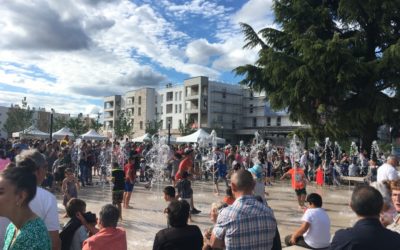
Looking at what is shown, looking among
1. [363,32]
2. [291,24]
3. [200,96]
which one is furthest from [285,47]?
[200,96]

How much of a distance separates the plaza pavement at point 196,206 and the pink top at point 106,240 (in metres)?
3.75

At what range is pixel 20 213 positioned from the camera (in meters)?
2.50

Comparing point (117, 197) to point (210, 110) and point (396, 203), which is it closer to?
point (396, 203)

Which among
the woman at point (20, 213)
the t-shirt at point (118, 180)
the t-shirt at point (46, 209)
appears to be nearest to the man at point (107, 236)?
the t-shirt at point (46, 209)

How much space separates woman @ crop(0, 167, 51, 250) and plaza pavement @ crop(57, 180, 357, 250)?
551cm

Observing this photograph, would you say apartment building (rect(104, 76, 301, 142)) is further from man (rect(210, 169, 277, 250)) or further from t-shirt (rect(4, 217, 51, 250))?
t-shirt (rect(4, 217, 51, 250))

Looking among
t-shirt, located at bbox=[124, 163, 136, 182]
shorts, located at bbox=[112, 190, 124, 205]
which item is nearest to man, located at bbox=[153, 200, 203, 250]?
shorts, located at bbox=[112, 190, 124, 205]

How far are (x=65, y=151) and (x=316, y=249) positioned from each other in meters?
11.1

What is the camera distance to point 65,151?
14844mm

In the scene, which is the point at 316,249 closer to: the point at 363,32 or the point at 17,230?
the point at 17,230

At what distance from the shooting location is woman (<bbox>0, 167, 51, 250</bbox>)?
94.8 inches

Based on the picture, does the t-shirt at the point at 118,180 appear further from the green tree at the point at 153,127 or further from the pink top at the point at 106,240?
the green tree at the point at 153,127

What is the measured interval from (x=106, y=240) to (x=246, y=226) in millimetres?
1487

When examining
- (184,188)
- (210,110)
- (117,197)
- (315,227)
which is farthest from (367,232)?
(210,110)
